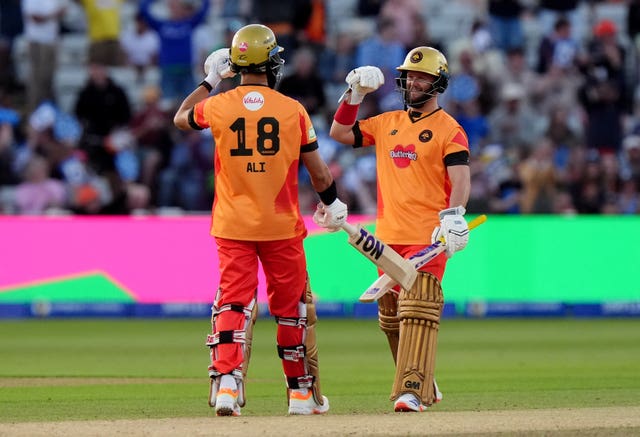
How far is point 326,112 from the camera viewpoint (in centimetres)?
2208

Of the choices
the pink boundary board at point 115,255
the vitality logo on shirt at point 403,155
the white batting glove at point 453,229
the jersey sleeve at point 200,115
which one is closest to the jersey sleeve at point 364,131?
the vitality logo on shirt at point 403,155

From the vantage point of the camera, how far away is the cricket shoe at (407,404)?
30.3ft

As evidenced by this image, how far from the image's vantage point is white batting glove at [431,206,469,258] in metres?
9.34

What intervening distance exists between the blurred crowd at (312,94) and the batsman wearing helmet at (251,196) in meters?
11.2

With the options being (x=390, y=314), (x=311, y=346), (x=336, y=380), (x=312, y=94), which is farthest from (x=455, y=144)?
(x=312, y=94)

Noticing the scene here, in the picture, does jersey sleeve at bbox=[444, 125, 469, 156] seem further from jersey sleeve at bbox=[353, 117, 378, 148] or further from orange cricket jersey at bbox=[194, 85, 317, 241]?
orange cricket jersey at bbox=[194, 85, 317, 241]

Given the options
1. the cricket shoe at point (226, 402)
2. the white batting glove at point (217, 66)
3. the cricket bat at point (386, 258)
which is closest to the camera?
the cricket shoe at point (226, 402)

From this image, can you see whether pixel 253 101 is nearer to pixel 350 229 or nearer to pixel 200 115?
pixel 200 115

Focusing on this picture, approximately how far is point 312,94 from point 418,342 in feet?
42.0

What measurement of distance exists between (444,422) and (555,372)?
17.1 feet

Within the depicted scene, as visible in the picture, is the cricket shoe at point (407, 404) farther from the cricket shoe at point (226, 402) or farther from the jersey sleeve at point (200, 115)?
the jersey sleeve at point (200, 115)

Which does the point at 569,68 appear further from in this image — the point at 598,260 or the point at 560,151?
the point at 598,260

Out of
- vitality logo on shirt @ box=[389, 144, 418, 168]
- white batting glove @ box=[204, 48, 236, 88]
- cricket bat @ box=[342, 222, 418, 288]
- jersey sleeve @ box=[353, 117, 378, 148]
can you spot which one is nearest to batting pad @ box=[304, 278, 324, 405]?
cricket bat @ box=[342, 222, 418, 288]

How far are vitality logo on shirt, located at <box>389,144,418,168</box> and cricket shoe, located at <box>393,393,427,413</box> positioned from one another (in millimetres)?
1587
